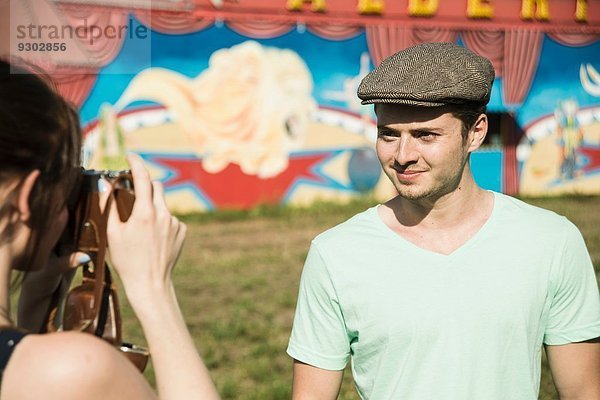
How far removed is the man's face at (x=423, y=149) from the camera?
8.30 ft

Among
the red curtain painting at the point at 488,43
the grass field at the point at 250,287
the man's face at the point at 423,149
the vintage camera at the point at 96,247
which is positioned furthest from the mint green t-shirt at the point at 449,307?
the red curtain painting at the point at 488,43

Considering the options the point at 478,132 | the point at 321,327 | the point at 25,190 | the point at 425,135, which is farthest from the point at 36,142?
the point at 478,132

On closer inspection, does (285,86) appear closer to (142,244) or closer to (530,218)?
(530,218)

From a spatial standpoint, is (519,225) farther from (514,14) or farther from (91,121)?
(514,14)

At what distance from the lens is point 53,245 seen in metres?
1.76

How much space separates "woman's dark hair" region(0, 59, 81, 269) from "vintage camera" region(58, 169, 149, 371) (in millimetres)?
111

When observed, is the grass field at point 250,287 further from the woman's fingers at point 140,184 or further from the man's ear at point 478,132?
the woman's fingers at point 140,184

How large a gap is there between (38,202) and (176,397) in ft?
1.60

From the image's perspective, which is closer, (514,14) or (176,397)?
(176,397)

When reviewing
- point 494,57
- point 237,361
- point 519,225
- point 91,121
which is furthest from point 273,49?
point 519,225

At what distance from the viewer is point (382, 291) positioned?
246 centimetres

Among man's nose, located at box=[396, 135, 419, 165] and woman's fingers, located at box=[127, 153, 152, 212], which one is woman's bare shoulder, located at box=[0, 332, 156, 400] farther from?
man's nose, located at box=[396, 135, 419, 165]

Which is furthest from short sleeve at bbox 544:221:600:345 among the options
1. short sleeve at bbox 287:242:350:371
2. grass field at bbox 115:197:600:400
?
grass field at bbox 115:197:600:400

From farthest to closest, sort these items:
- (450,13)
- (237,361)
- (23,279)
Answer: (450,13) → (237,361) → (23,279)
